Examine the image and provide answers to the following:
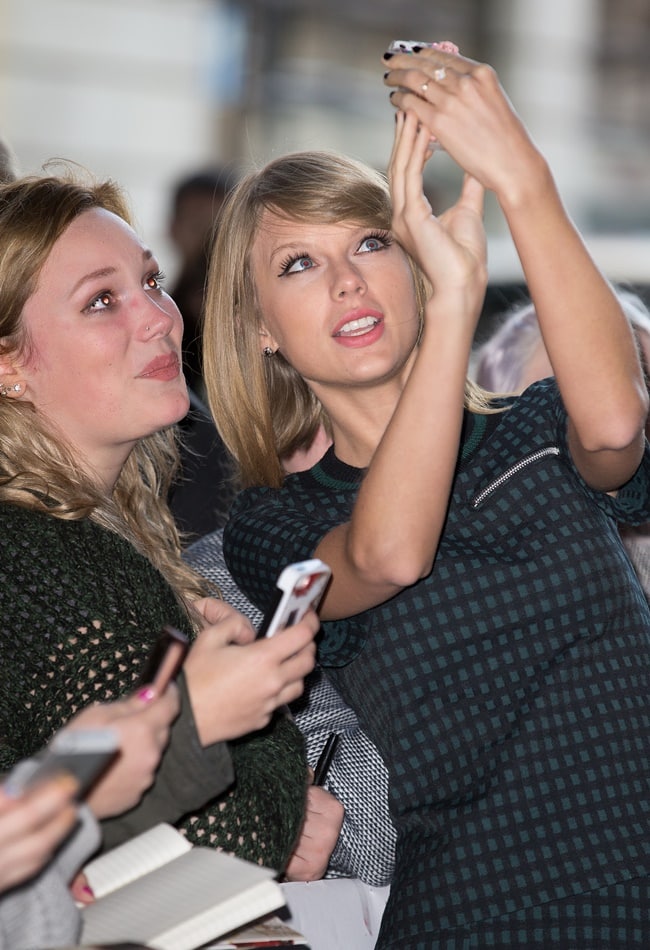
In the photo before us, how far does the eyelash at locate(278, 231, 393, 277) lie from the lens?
2.10 metres

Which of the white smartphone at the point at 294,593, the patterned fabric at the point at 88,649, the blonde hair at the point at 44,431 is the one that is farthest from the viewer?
the blonde hair at the point at 44,431

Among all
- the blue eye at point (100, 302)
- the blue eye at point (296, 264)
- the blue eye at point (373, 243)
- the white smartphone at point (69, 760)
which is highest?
the blue eye at point (373, 243)

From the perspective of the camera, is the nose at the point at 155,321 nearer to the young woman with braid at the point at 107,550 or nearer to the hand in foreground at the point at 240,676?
the young woman with braid at the point at 107,550

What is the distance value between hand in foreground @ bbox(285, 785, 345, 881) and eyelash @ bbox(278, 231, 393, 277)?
0.83m

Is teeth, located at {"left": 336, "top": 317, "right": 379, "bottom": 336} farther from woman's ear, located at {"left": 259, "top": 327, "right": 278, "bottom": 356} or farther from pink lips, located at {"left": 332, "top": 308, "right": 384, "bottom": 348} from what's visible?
woman's ear, located at {"left": 259, "top": 327, "right": 278, "bottom": 356}

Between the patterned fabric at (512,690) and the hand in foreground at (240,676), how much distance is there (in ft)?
A: 1.20

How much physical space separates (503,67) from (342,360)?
7.96 metres

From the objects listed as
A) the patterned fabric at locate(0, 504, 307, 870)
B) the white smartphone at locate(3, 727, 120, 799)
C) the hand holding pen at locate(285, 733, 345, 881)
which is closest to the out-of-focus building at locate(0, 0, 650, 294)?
the hand holding pen at locate(285, 733, 345, 881)

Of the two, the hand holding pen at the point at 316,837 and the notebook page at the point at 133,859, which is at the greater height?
the notebook page at the point at 133,859

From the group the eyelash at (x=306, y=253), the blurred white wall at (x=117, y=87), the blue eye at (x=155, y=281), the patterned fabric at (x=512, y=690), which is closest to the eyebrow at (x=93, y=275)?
the blue eye at (x=155, y=281)

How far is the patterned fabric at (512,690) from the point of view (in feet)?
5.82

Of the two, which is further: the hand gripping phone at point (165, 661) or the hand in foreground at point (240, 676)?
the hand in foreground at point (240, 676)

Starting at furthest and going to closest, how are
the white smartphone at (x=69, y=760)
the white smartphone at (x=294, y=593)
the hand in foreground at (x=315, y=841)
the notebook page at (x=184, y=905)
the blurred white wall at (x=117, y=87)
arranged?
the blurred white wall at (x=117, y=87) < the hand in foreground at (x=315, y=841) < the white smartphone at (x=294, y=593) < the notebook page at (x=184, y=905) < the white smartphone at (x=69, y=760)

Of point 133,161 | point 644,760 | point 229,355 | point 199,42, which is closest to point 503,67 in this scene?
point 199,42
